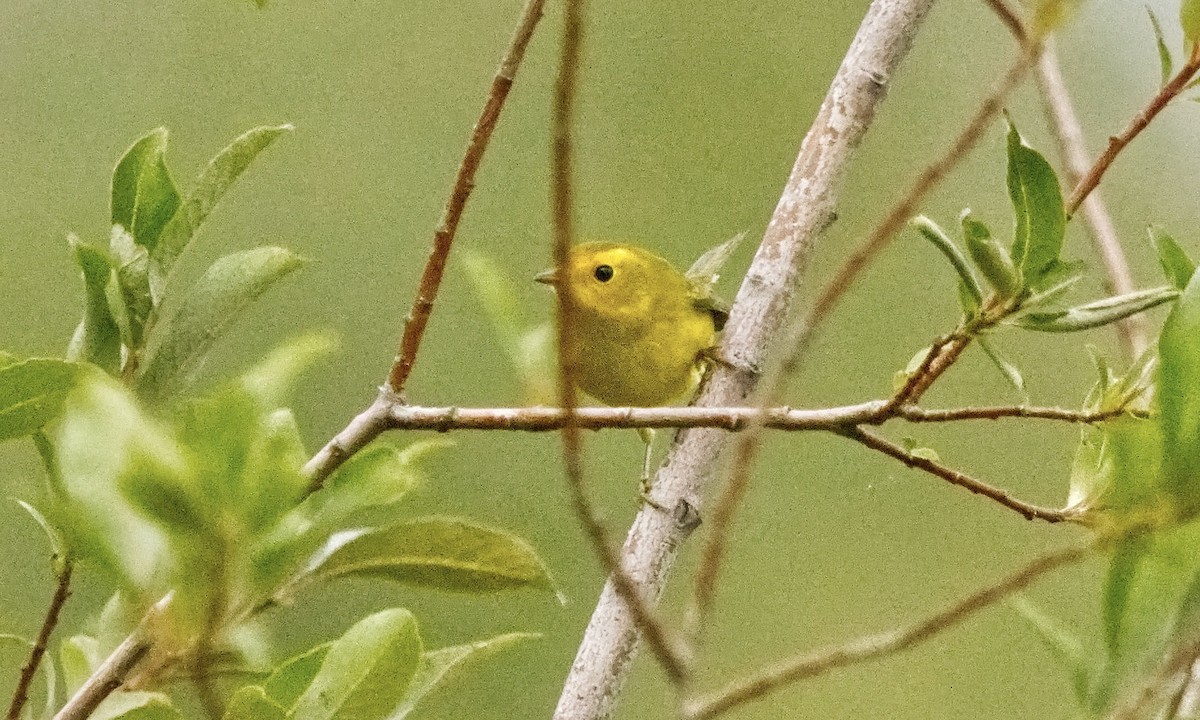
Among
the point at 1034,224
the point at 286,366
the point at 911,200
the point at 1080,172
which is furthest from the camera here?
the point at 1080,172

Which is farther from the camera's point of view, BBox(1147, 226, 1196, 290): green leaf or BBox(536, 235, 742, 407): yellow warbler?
BBox(536, 235, 742, 407): yellow warbler

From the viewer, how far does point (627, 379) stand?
1.27 meters

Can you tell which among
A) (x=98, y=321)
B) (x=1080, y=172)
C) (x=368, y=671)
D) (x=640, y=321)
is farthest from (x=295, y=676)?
(x=640, y=321)

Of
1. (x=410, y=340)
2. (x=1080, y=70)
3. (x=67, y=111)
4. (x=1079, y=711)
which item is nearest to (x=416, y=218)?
(x=67, y=111)

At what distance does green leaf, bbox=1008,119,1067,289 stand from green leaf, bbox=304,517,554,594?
0.23 meters

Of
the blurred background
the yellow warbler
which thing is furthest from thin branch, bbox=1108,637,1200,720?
the blurred background

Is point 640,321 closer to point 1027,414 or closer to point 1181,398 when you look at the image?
point 1027,414

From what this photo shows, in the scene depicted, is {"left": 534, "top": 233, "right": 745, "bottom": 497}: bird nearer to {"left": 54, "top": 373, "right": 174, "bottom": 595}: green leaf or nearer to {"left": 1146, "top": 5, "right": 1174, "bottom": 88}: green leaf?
{"left": 1146, "top": 5, "right": 1174, "bottom": 88}: green leaf

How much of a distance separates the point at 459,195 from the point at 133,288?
0.15 meters

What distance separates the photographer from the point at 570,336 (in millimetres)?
330

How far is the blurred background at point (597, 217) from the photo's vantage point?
193 centimetres

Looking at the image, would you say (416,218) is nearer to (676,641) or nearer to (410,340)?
(410,340)

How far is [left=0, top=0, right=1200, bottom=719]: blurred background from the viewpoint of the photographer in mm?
1929

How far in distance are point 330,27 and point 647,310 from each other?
1.16m
